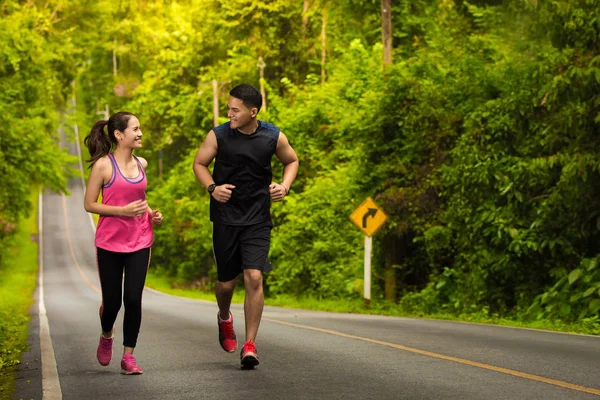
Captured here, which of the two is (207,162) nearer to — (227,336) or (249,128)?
(249,128)

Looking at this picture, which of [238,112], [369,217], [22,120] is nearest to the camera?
[238,112]

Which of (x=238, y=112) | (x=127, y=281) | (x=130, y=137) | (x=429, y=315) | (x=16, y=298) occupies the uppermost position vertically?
(x=238, y=112)

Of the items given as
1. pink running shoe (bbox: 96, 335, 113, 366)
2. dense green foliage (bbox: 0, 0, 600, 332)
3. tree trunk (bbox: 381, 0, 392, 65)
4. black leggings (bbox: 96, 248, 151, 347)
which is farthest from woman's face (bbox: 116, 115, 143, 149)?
tree trunk (bbox: 381, 0, 392, 65)

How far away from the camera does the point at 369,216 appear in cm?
2467

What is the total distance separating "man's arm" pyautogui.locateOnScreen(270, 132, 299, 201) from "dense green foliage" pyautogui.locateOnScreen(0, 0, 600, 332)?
307 inches

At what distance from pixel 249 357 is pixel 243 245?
3.10ft

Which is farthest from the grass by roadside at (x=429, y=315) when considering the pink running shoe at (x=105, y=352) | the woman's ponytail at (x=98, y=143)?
the woman's ponytail at (x=98, y=143)

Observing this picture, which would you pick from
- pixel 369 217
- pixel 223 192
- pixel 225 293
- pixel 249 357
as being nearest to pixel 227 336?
pixel 225 293

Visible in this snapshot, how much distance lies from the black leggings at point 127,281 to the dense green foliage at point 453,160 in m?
8.92

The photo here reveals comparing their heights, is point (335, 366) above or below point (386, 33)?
below

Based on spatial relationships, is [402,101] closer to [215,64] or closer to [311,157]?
[311,157]

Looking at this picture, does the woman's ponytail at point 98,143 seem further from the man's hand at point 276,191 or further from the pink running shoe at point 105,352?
the pink running shoe at point 105,352

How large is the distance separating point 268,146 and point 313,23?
143 ft

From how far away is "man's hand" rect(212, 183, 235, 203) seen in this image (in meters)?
8.75
